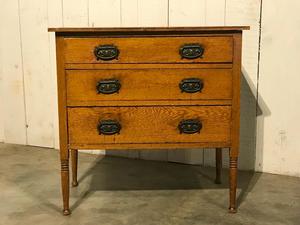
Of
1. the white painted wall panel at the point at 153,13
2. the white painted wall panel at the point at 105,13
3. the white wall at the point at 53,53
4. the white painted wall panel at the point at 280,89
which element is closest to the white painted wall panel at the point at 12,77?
the white wall at the point at 53,53

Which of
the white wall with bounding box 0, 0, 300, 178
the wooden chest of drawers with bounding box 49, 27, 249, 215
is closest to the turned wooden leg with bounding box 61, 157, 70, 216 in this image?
the wooden chest of drawers with bounding box 49, 27, 249, 215

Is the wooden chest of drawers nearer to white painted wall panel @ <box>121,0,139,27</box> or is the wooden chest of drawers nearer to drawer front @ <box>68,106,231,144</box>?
drawer front @ <box>68,106,231,144</box>

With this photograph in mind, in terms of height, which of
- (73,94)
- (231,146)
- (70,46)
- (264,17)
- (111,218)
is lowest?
(111,218)

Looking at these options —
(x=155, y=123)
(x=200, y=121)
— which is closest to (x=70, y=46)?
(x=155, y=123)

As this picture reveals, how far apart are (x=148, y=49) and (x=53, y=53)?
1428mm

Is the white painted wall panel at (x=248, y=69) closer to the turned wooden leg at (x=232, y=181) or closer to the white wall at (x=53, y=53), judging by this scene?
the white wall at (x=53, y=53)

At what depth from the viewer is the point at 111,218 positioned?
2.26 meters

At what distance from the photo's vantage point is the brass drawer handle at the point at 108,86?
2143 millimetres

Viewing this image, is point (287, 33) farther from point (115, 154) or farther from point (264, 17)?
point (115, 154)

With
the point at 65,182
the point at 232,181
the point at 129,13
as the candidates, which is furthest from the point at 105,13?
the point at 232,181

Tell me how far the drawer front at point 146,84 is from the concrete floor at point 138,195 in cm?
59

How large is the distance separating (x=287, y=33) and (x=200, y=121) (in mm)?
969

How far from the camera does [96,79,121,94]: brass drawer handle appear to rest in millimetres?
2143

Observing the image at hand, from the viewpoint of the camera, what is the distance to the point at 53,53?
11.1 feet
